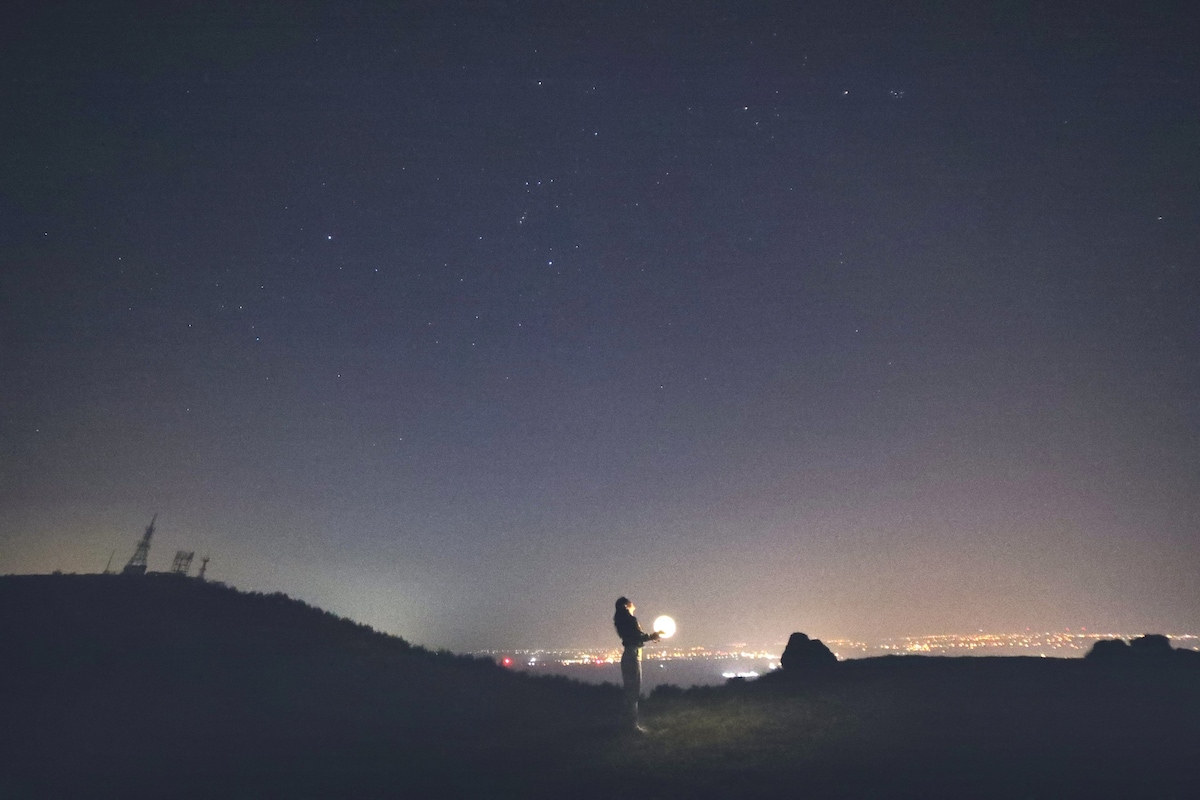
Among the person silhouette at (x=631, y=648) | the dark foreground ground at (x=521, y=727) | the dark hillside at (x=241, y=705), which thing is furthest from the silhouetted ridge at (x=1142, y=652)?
the dark hillside at (x=241, y=705)

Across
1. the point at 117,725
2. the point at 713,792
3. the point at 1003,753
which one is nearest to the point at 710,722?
the point at 713,792

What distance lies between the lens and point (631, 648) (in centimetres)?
1280

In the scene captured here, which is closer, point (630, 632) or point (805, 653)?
point (630, 632)

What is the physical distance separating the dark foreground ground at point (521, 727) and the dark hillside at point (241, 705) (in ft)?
0.25

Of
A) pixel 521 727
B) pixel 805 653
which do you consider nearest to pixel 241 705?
pixel 521 727

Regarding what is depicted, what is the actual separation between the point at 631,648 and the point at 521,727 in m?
4.24

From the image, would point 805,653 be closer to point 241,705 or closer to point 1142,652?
point 1142,652

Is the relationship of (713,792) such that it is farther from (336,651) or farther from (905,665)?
(336,651)

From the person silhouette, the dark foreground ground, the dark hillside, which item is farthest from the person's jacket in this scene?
the dark hillside

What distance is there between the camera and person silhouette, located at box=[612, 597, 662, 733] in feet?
41.7

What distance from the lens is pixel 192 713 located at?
14844 mm

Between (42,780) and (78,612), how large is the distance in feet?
43.2

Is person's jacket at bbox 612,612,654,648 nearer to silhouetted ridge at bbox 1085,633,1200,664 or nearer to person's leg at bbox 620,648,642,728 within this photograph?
person's leg at bbox 620,648,642,728

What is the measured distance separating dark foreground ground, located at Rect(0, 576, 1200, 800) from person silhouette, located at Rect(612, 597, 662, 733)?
0.64m
